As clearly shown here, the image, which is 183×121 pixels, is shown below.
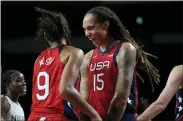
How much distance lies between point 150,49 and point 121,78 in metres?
5.13

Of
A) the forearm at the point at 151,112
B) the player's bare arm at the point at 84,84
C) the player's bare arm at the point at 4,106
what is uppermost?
the player's bare arm at the point at 84,84

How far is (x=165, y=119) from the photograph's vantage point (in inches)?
338

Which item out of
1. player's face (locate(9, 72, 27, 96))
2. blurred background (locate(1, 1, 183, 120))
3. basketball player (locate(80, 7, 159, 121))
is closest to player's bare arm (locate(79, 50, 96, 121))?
basketball player (locate(80, 7, 159, 121))

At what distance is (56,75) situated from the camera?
3.84 metres

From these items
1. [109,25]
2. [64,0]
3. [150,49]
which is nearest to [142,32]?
[150,49]

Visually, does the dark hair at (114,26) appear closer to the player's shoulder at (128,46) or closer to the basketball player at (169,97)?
the player's shoulder at (128,46)

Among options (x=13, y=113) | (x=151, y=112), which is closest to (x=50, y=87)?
(x=151, y=112)

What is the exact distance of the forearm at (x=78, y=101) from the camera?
3508mm

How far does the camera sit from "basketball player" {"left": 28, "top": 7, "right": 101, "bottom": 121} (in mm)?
3676

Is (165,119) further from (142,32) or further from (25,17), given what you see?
(25,17)

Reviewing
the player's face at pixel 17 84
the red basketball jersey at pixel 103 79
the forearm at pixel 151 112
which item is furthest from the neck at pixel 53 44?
the player's face at pixel 17 84

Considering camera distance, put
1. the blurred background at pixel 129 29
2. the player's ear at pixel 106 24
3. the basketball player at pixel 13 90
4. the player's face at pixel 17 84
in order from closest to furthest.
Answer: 1. the player's ear at pixel 106 24
2. the basketball player at pixel 13 90
3. the player's face at pixel 17 84
4. the blurred background at pixel 129 29

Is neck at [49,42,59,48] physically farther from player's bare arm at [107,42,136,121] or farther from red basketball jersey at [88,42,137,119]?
player's bare arm at [107,42,136,121]

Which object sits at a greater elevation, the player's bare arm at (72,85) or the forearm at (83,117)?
the player's bare arm at (72,85)
